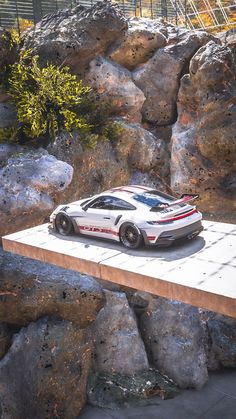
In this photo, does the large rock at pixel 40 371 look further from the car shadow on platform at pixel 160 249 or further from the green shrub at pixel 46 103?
the green shrub at pixel 46 103

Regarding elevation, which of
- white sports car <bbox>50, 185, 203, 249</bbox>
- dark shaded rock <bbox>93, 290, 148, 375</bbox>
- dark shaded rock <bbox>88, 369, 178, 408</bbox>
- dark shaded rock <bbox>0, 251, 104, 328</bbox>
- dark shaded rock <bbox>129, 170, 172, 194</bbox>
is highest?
white sports car <bbox>50, 185, 203, 249</bbox>

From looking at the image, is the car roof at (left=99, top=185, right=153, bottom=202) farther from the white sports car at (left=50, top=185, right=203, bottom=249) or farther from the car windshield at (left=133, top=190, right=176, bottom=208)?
the car windshield at (left=133, top=190, right=176, bottom=208)

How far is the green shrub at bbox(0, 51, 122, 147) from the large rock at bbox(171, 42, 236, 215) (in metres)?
2.64

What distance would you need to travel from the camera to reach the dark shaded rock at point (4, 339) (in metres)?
9.96

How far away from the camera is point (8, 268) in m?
9.91

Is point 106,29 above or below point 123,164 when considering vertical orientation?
above

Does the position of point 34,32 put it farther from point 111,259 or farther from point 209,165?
point 111,259

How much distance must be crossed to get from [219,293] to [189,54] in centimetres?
992

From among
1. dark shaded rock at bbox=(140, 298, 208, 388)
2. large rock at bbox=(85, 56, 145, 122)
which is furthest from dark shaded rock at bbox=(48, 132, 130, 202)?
dark shaded rock at bbox=(140, 298, 208, 388)

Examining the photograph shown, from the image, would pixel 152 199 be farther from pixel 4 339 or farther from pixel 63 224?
pixel 4 339

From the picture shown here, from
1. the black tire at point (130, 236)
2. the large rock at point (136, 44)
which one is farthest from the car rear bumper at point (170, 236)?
the large rock at point (136, 44)

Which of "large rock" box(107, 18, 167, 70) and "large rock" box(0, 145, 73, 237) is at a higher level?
"large rock" box(107, 18, 167, 70)

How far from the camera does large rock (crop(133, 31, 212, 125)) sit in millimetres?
13461

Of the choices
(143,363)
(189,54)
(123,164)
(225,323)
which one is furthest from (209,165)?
(143,363)
